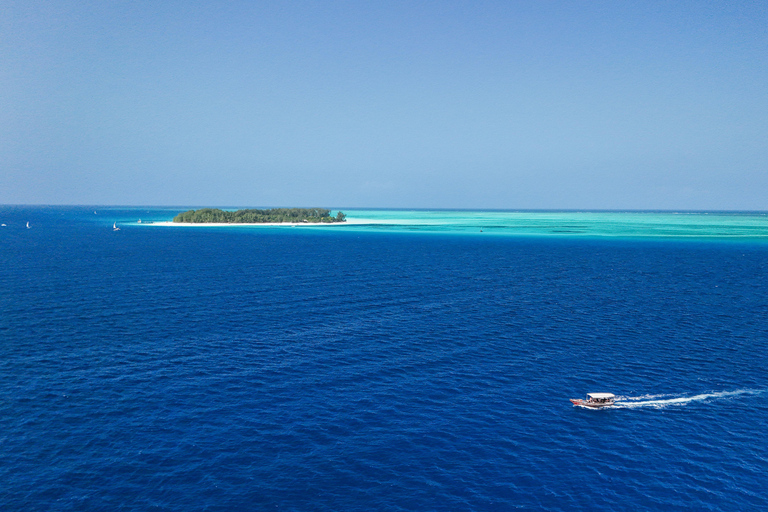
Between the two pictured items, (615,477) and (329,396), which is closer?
(615,477)

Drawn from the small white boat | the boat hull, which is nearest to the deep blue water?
the boat hull

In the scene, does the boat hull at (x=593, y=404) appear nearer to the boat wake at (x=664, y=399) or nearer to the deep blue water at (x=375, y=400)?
the deep blue water at (x=375, y=400)

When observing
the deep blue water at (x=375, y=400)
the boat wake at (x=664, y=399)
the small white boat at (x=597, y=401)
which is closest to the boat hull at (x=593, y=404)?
the small white boat at (x=597, y=401)

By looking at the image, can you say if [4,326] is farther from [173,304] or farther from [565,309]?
[565,309]

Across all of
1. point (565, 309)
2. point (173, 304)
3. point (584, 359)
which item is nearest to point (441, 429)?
point (584, 359)

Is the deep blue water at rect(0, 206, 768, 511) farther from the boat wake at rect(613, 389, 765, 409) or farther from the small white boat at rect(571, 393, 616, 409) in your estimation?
the small white boat at rect(571, 393, 616, 409)

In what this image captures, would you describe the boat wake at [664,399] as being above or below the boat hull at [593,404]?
below
